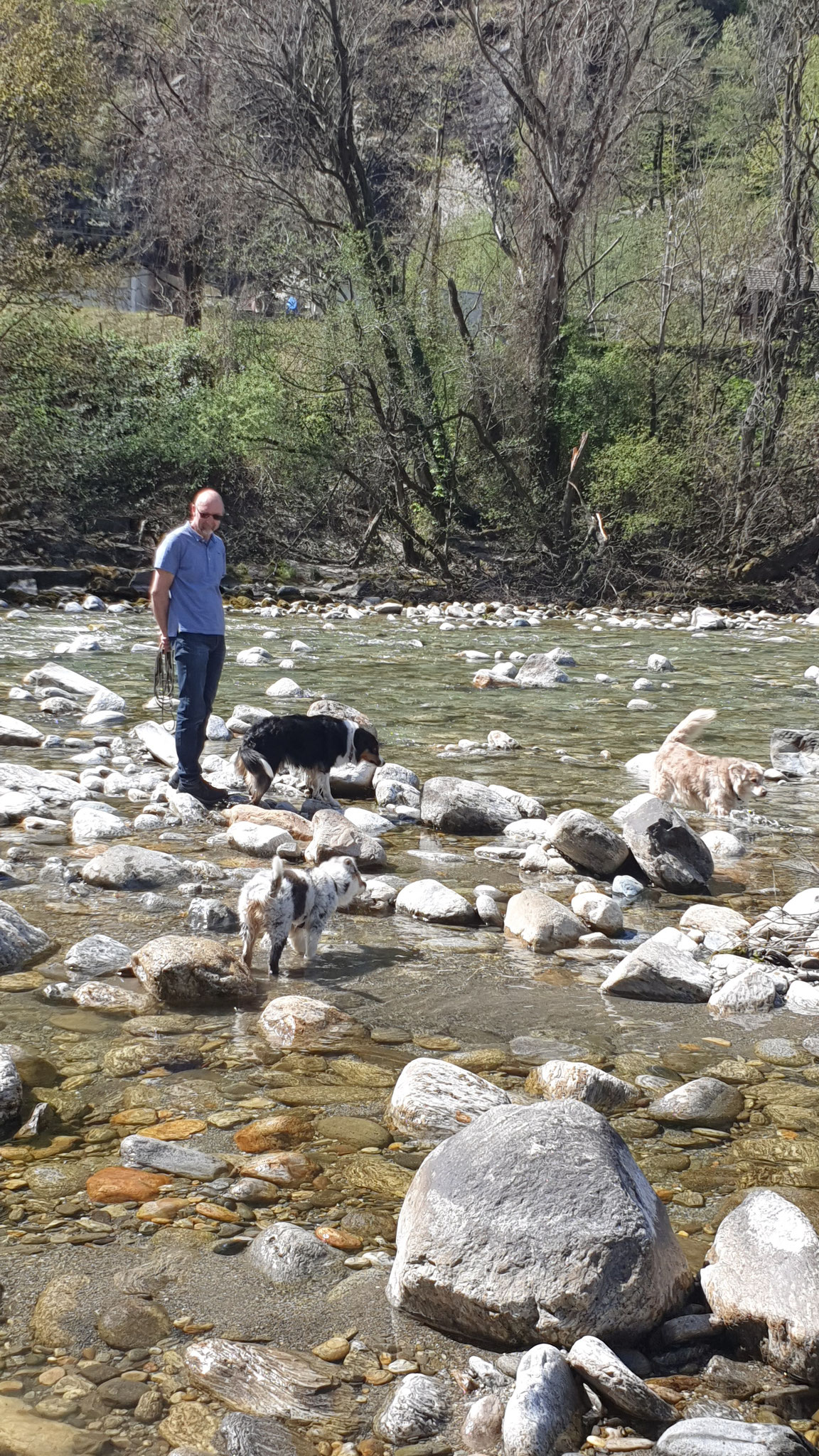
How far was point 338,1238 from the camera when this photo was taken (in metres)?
2.81

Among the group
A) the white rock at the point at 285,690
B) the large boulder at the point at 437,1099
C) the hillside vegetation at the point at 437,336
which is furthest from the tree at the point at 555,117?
the large boulder at the point at 437,1099

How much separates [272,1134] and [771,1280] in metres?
1.41

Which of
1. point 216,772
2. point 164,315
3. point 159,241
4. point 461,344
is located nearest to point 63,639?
point 216,772

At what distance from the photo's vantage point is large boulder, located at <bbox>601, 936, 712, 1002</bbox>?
4465 millimetres

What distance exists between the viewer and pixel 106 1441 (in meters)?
2.11

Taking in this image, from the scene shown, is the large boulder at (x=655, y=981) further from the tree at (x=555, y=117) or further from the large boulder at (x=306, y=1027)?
the tree at (x=555, y=117)

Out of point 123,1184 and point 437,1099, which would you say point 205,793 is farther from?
point 123,1184

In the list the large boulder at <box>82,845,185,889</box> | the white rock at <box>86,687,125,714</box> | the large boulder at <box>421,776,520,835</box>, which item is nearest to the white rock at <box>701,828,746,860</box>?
the large boulder at <box>421,776,520,835</box>

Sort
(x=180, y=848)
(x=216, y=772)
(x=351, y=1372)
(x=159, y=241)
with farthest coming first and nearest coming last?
(x=159, y=241) → (x=216, y=772) → (x=180, y=848) → (x=351, y=1372)

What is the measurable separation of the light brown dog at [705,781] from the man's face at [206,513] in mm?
3313

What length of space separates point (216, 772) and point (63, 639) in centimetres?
802

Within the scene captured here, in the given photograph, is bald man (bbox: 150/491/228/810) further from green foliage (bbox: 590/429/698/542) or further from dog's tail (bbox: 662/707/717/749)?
green foliage (bbox: 590/429/698/542)

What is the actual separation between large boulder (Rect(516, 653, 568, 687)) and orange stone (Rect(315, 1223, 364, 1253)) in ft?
34.7

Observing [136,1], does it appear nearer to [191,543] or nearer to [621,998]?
[191,543]
